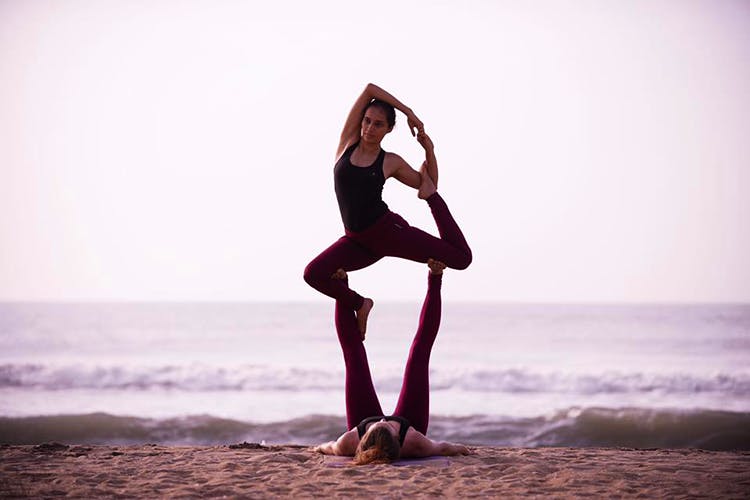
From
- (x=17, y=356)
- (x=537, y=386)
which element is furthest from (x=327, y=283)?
(x=17, y=356)

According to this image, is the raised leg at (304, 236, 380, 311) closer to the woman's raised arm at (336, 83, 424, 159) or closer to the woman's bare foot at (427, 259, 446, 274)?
the woman's bare foot at (427, 259, 446, 274)

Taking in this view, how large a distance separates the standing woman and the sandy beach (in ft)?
3.64

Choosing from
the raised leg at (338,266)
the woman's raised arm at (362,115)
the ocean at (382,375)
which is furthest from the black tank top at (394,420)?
the ocean at (382,375)

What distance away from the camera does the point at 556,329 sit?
23.7 meters

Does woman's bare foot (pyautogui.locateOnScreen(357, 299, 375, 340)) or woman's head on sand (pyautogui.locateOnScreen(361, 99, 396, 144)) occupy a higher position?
woman's head on sand (pyautogui.locateOnScreen(361, 99, 396, 144))

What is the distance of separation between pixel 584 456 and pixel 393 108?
2.60 metres

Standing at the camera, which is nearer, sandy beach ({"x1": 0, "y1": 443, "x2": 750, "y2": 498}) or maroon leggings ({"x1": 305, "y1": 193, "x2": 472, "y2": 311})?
sandy beach ({"x1": 0, "y1": 443, "x2": 750, "y2": 498})

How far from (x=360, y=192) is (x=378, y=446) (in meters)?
1.53

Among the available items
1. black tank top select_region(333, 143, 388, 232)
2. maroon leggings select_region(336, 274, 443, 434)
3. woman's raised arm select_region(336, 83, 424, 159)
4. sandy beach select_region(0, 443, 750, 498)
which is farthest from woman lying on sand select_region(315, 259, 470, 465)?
woman's raised arm select_region(336, 83, 424, 159)

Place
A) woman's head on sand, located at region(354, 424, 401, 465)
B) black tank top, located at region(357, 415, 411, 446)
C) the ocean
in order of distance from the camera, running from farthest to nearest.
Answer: the ocean < black tank top, located at region(357, 415, 411, 446) < woman's head on sand, located at region(354, 424, 401, 465)

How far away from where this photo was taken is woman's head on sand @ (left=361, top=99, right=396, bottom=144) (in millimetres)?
5152

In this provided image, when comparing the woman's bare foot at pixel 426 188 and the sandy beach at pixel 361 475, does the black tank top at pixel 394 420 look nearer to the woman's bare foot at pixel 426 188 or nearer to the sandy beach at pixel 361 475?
the sandy beach at pixel 361 475

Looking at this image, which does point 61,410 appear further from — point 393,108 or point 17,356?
point 17,356

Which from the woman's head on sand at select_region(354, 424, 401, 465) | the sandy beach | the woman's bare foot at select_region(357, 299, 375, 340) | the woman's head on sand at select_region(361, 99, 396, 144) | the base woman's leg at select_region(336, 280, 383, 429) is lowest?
the sandy beach
